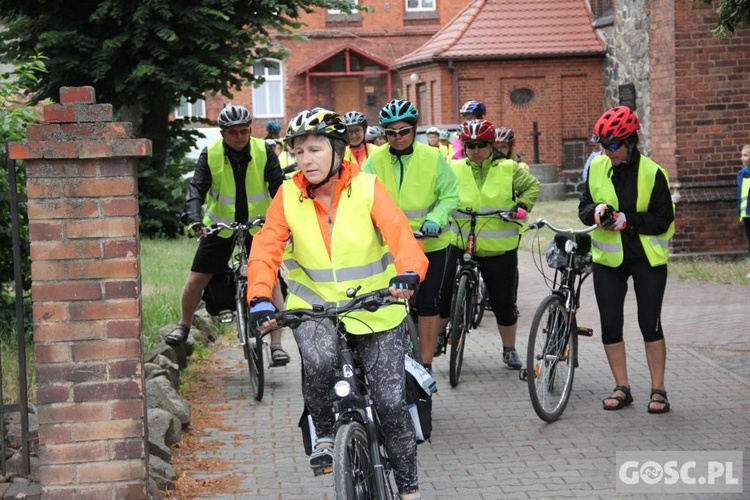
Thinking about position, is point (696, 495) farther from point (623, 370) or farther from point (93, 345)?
point (93, 345)

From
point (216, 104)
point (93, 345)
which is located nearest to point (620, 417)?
point (93, 345)

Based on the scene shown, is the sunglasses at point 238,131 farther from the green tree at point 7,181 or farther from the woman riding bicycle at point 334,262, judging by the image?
the woman riding bicycle at point 334,262

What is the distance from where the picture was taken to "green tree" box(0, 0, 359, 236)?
582 inches

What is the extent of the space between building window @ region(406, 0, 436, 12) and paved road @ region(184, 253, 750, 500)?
121ft

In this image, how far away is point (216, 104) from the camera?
4425cm

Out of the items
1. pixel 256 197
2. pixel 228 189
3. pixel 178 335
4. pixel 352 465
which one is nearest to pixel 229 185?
pixel 228 189

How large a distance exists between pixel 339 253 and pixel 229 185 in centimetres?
394

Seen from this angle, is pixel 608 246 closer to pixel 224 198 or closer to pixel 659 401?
pixel 659 401

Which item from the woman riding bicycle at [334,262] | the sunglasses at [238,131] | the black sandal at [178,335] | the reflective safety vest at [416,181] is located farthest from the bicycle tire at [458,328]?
the woman riding bicycle at [334,262]

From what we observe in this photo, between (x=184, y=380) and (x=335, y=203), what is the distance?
4.48 metres

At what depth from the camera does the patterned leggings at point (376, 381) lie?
17.4 ft

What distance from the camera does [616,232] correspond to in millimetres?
8125

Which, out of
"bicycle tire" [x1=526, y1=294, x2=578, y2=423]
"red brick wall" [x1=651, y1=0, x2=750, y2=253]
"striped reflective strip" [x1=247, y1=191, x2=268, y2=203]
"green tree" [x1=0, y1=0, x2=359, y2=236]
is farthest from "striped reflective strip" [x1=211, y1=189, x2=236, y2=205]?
"red brick wall" [x1=651, y1=0, x2=750, y2=253]

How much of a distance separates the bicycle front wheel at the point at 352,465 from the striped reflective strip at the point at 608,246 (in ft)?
11.6
